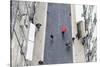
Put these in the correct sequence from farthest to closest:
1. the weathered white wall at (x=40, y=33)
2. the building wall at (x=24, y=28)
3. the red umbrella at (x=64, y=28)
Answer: the red umbrella at (x=64, y=28)
the weathered white wall at (x=40, y=33)
the building wall at (x=24, y=28)

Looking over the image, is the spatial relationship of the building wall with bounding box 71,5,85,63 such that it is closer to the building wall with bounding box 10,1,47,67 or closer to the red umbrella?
the red umbrella

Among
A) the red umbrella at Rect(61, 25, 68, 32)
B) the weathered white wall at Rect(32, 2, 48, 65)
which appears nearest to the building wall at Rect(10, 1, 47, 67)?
the weathered white wall at Rect(32, 2, 48, 65)

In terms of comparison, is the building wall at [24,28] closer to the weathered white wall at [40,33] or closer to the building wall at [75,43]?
the weathered white wall at [40,33]

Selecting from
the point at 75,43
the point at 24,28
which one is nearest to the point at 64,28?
the point at 75,43

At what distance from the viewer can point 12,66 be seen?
6.93ft

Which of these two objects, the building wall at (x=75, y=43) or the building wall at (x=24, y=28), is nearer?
the building wall at (x=24, y=28)

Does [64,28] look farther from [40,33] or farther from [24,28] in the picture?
[24,28]

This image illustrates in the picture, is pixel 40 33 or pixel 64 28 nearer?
pixel 40 33

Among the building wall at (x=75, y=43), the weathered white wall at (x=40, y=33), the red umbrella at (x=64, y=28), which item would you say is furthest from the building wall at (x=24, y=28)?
the building wall at (x=75, y=43)

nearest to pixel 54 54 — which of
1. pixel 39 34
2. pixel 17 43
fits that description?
pixel 39 34

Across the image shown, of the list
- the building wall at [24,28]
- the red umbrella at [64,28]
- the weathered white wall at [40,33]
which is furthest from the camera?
the red umbrella at [64,28]

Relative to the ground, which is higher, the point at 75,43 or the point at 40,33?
the point at 40,33
